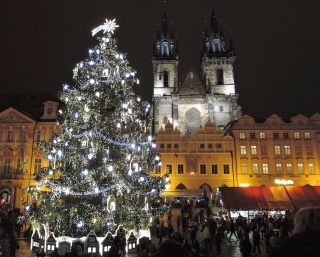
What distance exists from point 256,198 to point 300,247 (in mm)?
24197

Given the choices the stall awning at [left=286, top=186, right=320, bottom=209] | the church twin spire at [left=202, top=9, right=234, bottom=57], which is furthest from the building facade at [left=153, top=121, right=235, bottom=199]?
the church twin spire at [left=202, top=9, right=234, bottom=57]

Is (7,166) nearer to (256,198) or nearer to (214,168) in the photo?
(214,168)

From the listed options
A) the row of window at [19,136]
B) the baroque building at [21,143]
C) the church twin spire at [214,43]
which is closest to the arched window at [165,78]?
the church twin spire at [214,43]

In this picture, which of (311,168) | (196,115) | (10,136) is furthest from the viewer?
(196,115)

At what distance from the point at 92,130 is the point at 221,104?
46.7 meters

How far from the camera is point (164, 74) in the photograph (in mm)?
65188

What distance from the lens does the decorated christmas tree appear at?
1542 centimetres

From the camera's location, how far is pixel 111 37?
1861cm

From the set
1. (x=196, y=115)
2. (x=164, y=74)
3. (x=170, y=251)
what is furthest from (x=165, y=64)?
(x=170, y=251)

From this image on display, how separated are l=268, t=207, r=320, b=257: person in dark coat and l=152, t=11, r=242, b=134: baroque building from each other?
2049 inches

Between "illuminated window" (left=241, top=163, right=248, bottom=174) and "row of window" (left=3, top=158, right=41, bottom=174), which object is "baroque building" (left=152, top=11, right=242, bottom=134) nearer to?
"illuminated window" (left=241, top=163, right=248, bottom=174)

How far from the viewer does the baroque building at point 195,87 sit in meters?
58.8

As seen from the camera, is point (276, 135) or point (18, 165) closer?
point (18, 165)

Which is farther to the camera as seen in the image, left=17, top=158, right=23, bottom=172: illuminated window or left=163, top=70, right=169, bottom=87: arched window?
left=163, top=70, right=169, bottom=87: arched window
